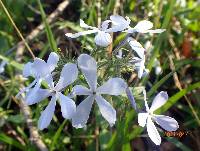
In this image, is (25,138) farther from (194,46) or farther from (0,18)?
(194,46)

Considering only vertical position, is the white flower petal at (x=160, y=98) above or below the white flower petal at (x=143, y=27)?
below

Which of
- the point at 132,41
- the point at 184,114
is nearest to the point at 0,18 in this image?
the point at 184,114

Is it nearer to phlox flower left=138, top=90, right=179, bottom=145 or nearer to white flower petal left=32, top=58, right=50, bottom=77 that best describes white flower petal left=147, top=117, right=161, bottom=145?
phlox flower left=138, top=90, right=179, bottom=145

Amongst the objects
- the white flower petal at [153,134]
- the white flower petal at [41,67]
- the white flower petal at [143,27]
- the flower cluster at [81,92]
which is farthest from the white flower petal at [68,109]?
the white flower petal at [143,27]

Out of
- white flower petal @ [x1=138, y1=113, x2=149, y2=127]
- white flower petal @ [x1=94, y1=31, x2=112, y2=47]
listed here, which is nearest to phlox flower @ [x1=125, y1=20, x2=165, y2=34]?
white flower petal @ [x1=94, y1=31, x2=112, y2=47]

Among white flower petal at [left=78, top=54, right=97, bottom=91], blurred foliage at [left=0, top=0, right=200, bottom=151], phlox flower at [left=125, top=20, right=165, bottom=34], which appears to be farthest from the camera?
blurred foliage at [left=0, top=0, right=200, bottom=151]

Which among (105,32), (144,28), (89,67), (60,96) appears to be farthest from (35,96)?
(144,28)

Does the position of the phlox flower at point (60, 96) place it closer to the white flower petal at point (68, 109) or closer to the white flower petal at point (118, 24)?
the white flower petal at point (68, 109)
